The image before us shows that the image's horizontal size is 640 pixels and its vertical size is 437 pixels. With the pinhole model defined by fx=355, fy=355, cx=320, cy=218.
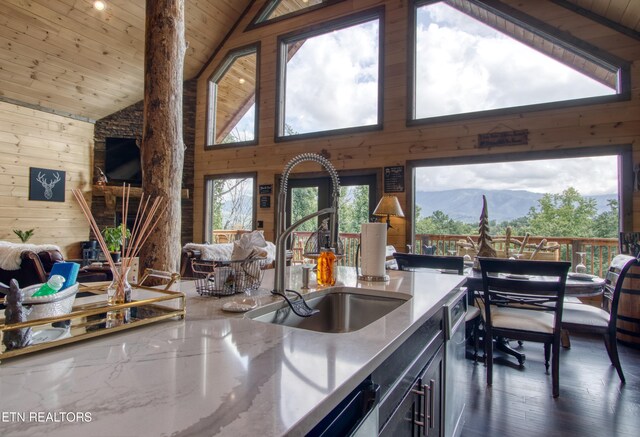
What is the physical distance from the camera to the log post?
2.97 meters

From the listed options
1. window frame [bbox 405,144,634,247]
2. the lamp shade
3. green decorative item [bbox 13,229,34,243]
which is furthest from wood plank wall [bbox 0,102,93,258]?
window frame [bbox 405,144,634,247]

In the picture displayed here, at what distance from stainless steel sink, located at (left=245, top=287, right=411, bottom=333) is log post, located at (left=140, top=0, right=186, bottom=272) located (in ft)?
6.23

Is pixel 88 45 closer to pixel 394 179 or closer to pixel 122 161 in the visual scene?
pixel 122 161

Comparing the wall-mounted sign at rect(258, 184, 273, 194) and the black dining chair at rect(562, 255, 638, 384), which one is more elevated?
the wall-mounted sign at rect(258, 184, 273, 194)

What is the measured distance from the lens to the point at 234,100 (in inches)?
282

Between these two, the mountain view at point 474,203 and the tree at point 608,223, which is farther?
the mountain view at point 474,203

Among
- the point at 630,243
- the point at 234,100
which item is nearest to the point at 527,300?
the point at 630,243

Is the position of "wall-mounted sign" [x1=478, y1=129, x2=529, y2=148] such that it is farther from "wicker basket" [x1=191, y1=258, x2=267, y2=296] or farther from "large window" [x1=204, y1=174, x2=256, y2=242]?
"wicker basket" [x1=191, y1=258, x2=267, y2=296]

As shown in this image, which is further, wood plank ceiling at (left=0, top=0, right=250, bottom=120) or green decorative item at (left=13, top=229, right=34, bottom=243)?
green decorative item at (left=13, top=229, right=34, bottom=243)

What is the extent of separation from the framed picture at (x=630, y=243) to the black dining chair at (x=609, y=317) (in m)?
1.11

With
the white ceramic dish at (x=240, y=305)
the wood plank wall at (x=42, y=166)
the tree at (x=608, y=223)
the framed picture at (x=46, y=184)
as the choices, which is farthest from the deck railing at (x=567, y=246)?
the framed picture at (x=46, y=184)

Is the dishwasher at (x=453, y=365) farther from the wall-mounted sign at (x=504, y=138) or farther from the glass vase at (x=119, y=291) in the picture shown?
the wall-mounted sign at (x=504, y=138)

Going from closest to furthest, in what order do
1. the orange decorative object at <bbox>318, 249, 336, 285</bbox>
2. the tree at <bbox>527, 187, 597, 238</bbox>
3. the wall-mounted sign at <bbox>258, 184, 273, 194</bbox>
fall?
the orange decorative object at <bbox>318, 249, 336, 285</bbox> < the tree at <bbox>527, 187, 597, 238</bbox> < the wall-mounted sign at <bbox>258, 184, 273, 194</bbox>

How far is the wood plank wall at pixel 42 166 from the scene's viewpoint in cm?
578
